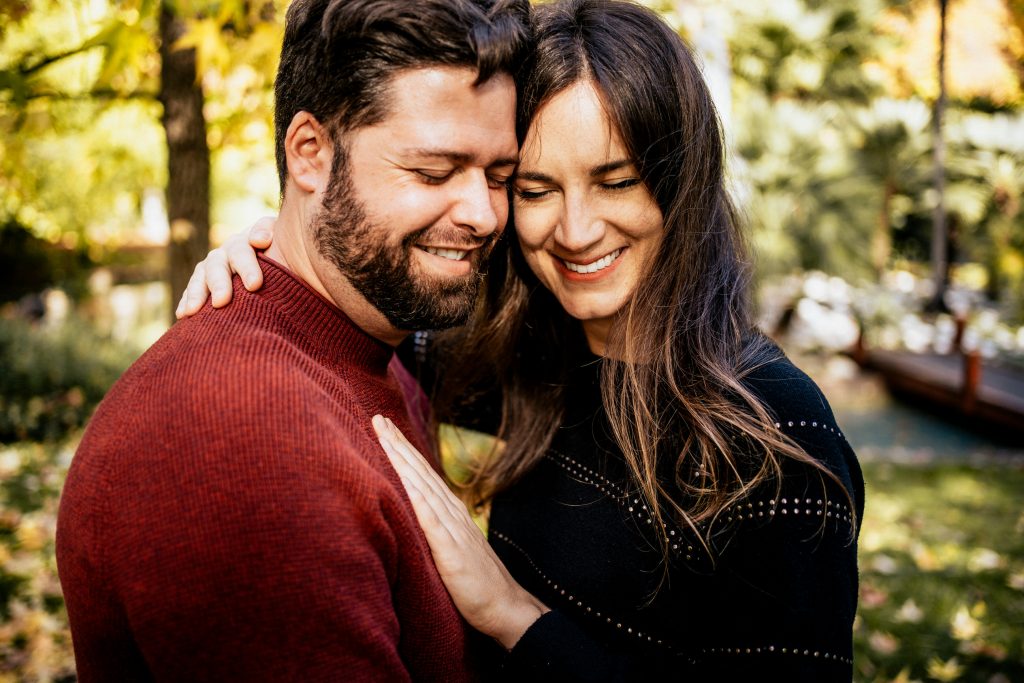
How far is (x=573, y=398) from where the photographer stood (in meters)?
2.33

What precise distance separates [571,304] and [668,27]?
2.49 feet

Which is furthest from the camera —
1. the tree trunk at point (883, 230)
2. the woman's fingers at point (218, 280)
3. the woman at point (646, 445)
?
the tree trunk at point (883, 230)

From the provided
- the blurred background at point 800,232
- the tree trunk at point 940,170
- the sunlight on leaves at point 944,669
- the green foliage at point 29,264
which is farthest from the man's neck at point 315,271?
the tree trunk at point 940,170

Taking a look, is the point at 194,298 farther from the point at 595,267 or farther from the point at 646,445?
the point at 646,445

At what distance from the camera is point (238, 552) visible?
47.2 inches

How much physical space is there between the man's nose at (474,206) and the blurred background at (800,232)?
1216 mm

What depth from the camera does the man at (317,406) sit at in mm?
1205

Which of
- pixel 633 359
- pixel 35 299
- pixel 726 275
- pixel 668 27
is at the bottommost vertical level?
pixel 35 299

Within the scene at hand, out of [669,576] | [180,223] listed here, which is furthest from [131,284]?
[669,576]

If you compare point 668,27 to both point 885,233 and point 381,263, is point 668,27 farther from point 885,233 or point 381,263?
point 885,233

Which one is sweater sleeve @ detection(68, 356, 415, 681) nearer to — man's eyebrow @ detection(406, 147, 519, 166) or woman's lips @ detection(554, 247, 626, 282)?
man's eyebrow @ detection(406, 147, 519, 166)

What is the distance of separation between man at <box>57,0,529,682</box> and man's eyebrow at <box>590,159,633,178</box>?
212mm

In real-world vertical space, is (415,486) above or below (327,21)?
below

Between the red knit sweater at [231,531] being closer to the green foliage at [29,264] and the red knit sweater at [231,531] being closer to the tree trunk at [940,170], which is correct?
the green foliage at [29,264]
